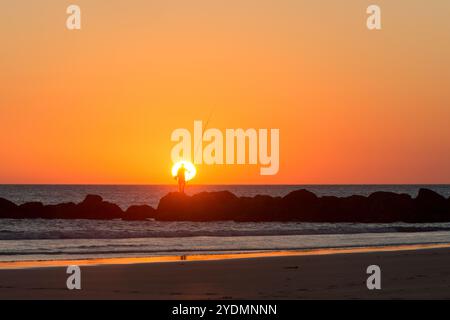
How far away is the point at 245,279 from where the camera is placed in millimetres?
19219

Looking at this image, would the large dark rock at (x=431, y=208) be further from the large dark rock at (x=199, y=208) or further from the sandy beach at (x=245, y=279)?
the sandy beach at (x=245, y=279)

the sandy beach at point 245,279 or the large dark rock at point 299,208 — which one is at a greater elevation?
the large dark rock at point 299,208

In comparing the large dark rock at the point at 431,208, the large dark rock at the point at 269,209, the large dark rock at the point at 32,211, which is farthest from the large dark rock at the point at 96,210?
the large dark rock at the point at 431,208

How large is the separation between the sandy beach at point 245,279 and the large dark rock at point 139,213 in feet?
182

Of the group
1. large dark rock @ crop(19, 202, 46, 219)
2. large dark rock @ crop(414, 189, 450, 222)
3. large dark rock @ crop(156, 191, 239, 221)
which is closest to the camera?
large dark rock @ crop(414, 189, 450, 222)

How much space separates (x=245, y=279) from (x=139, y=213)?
6245 centimetres

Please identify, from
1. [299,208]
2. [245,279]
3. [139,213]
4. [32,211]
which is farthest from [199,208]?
[245,279]

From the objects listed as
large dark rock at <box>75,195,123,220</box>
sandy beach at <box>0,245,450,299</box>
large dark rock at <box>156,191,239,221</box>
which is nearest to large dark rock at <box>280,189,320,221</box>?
large dark rock at <box>156,191,239,221</box>

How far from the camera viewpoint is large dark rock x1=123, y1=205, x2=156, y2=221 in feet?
263

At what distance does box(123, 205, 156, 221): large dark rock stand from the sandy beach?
55.4 m

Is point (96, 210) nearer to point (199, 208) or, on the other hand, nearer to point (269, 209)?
point (199, 208)

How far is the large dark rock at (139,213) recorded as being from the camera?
8012 cm

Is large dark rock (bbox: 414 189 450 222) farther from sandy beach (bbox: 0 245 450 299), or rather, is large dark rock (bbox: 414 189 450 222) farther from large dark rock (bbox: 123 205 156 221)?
sandy beach (bbox: 0 245 450 299)
